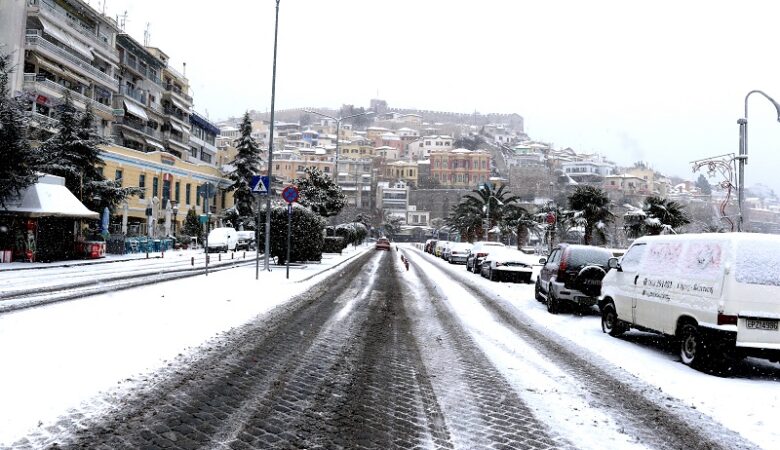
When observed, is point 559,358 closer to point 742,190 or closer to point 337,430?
point 337,430

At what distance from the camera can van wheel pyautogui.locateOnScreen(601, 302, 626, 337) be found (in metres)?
10.3

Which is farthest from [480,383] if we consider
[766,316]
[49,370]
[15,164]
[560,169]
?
[560,169]

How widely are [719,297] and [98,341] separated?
316 inches

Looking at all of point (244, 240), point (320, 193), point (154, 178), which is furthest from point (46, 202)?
point (154, 178)

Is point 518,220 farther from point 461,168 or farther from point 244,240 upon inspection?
point 461,168

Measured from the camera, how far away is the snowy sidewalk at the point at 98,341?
5.26 meters

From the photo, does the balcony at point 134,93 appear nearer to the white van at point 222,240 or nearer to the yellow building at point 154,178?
the yellow building at point 154,178

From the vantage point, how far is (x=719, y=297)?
7.41 metres

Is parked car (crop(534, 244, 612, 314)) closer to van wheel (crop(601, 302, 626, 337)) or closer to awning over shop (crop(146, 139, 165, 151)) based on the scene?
van wheel (crop(601, 302, 626, 337))

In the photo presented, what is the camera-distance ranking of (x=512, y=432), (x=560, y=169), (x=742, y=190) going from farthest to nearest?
(x=560, y=169), (x=742, y=190), (x=512, y=432)

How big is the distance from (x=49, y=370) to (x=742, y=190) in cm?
2047

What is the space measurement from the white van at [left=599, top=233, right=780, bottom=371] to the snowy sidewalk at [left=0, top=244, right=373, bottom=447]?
658cm

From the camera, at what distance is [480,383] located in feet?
21.3

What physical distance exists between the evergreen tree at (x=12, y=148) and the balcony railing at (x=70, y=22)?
881 inches
